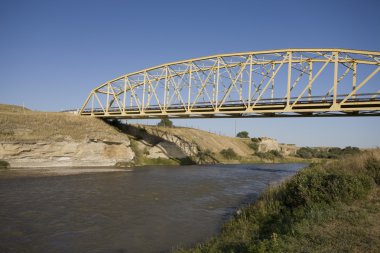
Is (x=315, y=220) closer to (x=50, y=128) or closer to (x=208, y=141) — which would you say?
(x=50, y=128)

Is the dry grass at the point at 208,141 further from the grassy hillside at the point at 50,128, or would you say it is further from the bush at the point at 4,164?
the bush at the point at 4,164

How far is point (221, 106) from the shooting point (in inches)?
1778

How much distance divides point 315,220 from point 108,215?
10.6 meters

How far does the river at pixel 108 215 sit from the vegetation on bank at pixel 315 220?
2055 mm

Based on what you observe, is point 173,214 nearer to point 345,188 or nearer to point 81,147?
point 345,188

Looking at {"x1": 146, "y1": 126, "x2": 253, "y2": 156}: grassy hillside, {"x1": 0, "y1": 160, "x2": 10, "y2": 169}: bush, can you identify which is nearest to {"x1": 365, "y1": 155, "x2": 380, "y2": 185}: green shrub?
{"x1": 0, "y1": 160, "x2": 10, "y2": 169}: bush

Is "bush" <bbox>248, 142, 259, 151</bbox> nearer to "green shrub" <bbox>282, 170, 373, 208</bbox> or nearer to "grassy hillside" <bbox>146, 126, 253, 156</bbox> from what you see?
"grassy hillside" <bbox>146, 126, 253, 156</bbox>

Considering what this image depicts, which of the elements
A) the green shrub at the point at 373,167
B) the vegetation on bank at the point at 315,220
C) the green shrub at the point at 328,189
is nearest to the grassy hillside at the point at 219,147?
the green shrub at the point at 373,167

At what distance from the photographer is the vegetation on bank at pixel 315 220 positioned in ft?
27.4

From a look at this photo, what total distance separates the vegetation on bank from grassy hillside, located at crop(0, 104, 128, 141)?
33340mm

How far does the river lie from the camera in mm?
12094

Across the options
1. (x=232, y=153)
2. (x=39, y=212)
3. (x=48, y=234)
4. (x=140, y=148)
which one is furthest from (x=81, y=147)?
(x=232, y=153)

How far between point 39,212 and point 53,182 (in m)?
11.9

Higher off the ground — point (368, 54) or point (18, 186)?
point (368, 54)
